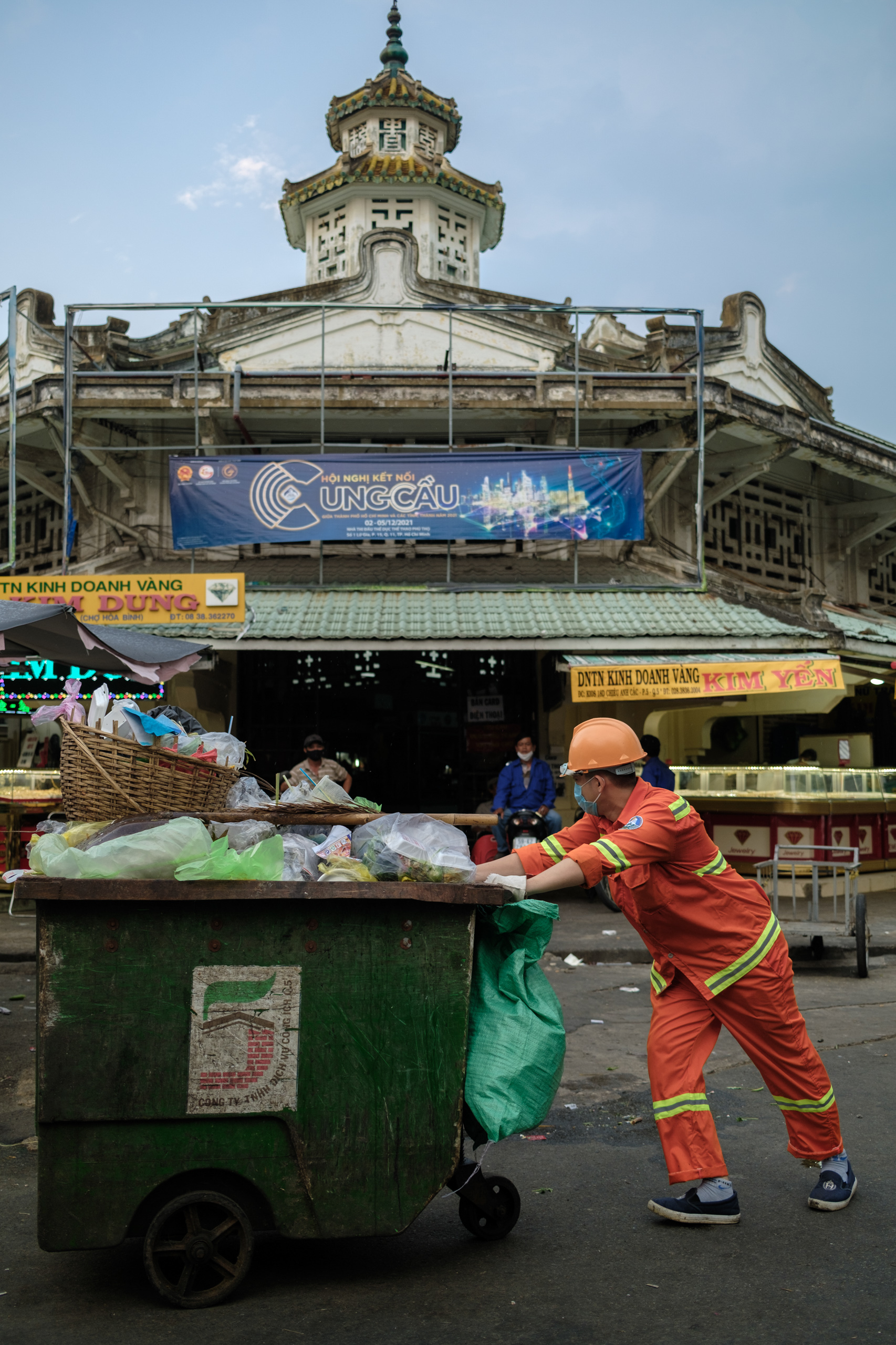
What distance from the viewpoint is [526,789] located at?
10992 mm

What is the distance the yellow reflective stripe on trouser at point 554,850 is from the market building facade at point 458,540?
24.4ft

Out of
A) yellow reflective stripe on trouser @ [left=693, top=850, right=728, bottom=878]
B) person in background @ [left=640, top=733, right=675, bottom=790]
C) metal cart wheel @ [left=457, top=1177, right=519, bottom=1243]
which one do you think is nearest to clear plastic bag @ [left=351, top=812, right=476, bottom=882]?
yellow reflective stripe on trouser @ [left=693, top=850, right=728, bottom=878]

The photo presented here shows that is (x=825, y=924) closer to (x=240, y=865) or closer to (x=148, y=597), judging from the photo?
(x=240, y=865)

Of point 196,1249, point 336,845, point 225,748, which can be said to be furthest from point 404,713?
point 196,1249

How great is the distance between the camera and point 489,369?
13.9 metres

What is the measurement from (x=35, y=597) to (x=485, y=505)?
5.10 m

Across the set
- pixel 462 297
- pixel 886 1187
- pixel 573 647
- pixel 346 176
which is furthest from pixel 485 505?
pixel 886 1187

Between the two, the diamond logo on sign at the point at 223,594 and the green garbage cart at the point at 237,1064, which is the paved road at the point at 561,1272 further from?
the diamond logo on sign at the point at 223,594

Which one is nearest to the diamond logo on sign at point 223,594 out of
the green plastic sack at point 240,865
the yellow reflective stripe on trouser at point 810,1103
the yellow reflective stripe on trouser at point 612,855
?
the green plastic sack at point 240,865

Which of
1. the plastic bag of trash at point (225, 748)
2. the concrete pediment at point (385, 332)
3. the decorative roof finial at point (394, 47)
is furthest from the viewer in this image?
the decorative roof finial at point (394, 47)

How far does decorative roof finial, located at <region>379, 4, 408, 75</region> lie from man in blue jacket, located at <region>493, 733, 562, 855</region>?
44.3ft

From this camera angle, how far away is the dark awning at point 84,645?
6848mm

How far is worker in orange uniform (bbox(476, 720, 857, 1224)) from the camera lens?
3631mm

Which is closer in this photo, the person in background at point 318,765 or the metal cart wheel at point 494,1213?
the metal cart wheel at point 494,1213
